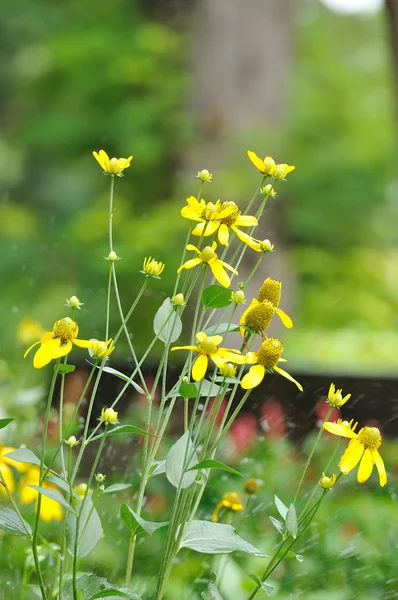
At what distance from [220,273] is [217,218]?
6 cm

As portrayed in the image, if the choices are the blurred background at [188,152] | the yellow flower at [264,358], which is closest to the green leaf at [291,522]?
the yellow flower at [264,358]

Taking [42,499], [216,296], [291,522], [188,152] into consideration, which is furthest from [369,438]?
[188,152]

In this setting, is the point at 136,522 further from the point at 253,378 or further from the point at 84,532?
the point at 253,378

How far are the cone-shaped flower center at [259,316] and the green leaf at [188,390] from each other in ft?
0.28

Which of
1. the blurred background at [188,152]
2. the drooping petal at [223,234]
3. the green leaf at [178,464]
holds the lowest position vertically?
the blurred background at [188,152]

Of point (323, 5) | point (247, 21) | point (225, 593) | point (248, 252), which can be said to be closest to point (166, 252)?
point (248, 252)

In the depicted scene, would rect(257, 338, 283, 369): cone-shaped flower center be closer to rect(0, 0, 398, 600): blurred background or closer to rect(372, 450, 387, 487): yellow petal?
rect(372, 450, 387, 487): yellow petal

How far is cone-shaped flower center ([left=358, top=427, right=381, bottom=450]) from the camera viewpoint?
89cm

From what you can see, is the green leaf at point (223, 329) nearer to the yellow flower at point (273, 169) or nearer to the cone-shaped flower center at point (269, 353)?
the cone-shaped flower center at point (269, 353)

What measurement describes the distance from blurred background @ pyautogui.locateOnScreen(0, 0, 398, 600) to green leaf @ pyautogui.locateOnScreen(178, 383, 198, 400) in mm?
3206

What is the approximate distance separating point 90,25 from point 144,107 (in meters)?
1.47

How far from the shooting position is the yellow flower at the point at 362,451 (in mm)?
881

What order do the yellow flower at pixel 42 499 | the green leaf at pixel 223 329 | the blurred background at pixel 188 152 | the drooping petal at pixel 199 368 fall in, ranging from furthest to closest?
1. the blurred background at pixel 188 152
2. the yellow flower at pixel 42 499
3. the green leaf at pixel 223 329
4. the drooping petal at pixel 199 368

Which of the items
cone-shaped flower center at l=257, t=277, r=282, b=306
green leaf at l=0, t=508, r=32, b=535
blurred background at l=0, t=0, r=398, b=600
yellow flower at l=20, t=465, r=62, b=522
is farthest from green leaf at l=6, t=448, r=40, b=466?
blurred background at l=0, t=0, r=398, b=600
